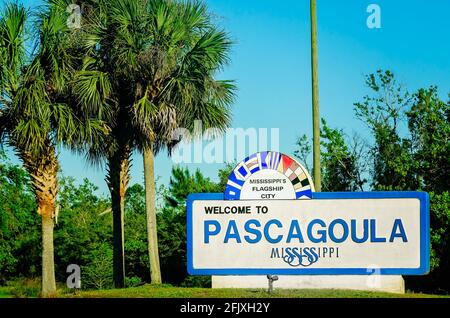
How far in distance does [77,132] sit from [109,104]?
1.91 m

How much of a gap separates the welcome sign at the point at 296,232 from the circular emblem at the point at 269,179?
0.04 feet

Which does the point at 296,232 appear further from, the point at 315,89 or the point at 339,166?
the point at 339,166

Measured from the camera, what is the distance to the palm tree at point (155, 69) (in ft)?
74.4

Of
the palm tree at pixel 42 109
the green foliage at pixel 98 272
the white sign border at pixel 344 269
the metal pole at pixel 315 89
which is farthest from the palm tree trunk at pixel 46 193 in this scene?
the white sign border at pixel 344 269

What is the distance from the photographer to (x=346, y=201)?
373 inches

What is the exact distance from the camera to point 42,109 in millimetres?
21172

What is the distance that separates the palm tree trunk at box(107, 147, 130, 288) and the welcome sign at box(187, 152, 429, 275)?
14.5 metres

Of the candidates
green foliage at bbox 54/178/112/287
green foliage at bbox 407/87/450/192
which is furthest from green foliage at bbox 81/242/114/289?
green foliage at bbox 407/87/450/192

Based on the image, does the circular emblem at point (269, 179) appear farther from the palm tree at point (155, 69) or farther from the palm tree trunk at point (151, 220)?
the palm tree trunk at point (151, 220)

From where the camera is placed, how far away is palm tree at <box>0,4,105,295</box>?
2133 centimetres

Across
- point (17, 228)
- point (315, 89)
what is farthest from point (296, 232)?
point (17, 228)

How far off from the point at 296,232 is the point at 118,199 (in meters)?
15.6

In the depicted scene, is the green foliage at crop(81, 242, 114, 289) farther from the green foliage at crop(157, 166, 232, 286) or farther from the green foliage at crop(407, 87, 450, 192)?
the green foliage at crop(407, 87, 450, 192)
